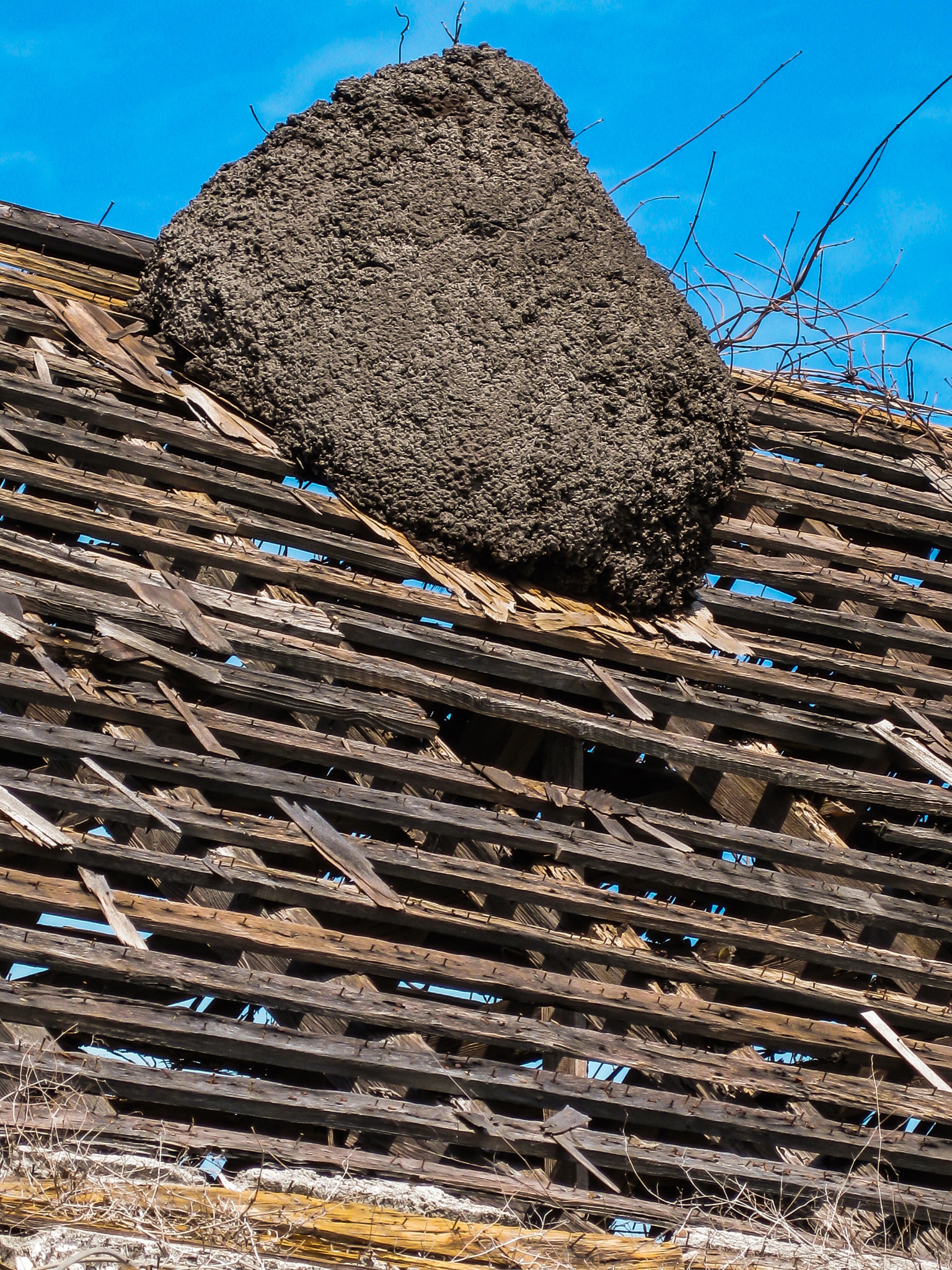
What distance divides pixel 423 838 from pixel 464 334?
7.55 ft

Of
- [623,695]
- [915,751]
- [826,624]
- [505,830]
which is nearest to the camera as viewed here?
[505,830]

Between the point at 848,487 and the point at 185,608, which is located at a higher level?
the point at 848,487

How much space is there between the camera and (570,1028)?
14.5 ft

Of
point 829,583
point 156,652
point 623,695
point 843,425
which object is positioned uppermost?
point 843,425

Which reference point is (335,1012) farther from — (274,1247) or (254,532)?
(254,532)

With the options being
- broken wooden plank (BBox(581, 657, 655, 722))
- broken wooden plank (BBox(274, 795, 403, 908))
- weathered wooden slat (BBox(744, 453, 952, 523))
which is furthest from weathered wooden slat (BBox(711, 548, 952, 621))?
broken wooden plank (BBox(274, 795, 403, 908))

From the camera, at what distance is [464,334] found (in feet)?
19.1

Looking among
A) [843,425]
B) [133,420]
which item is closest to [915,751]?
[843,425]

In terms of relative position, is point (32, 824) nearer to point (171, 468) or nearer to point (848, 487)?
point (171, 468)

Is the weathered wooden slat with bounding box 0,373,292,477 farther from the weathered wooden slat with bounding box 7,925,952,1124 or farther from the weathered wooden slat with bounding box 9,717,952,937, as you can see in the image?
Result: the weathered wooden slat with bounding box 7,925,952,1124

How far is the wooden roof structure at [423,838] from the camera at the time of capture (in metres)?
4.01

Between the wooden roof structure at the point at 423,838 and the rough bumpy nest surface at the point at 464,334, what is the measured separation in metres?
0.24

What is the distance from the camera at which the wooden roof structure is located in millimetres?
4008

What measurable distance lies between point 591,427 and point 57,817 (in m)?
2.84
